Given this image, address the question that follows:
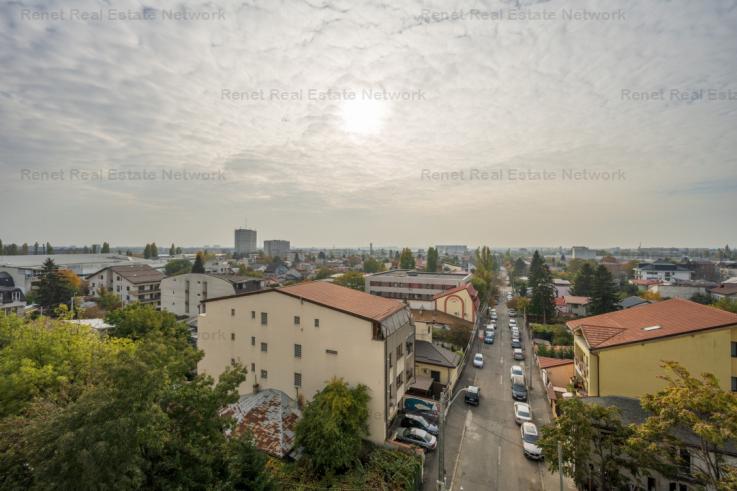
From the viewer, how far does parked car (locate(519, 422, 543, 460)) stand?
2044 cm

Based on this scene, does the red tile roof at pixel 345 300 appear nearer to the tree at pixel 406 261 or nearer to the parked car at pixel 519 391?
the parked car at pixel 519 391

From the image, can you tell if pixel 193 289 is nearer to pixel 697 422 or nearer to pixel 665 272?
pixel 697 422

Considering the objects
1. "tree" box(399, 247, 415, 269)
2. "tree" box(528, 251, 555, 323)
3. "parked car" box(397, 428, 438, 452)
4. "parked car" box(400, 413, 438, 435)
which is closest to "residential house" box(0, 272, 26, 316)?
"parked car" box(400, 413, 438, 435)

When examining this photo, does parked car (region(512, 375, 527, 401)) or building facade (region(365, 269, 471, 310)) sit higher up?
building facade (region(365, 269, 471, 310))

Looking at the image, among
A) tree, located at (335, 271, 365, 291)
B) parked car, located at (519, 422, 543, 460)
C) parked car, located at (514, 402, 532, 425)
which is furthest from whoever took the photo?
tree, located at (335, 271, 365, 291)

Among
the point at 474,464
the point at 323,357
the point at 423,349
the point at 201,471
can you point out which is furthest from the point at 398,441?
the point at 201,471

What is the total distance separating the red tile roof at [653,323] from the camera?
18.7m

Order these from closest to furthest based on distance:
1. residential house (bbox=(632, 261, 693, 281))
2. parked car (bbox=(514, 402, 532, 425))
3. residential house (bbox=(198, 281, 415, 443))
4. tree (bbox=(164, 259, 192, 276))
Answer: residential house (bbox=(198, 281, 415, 443)) < parked car (bbox=(514, 402, 532, 425)) < residential house (bbox=(632, 261, 693, 281)) < tree (bbox=(164, 259, 192, 276))

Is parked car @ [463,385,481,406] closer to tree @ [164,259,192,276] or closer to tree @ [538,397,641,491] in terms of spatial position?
tree @ [538,397,641,491]

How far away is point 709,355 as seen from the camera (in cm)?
1816

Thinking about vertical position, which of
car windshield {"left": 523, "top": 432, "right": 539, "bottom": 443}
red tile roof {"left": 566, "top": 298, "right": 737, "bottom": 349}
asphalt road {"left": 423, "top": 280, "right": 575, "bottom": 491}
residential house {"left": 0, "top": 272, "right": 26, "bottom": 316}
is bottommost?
asphalt road {"left": 423, "top": 280, "right": 575, "bottom": 491}

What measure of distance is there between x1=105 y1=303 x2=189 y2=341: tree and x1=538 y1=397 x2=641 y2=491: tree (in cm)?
3548

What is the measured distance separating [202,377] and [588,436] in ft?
55.2

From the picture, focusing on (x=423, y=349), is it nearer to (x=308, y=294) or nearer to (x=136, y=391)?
(x=308, y=294)
